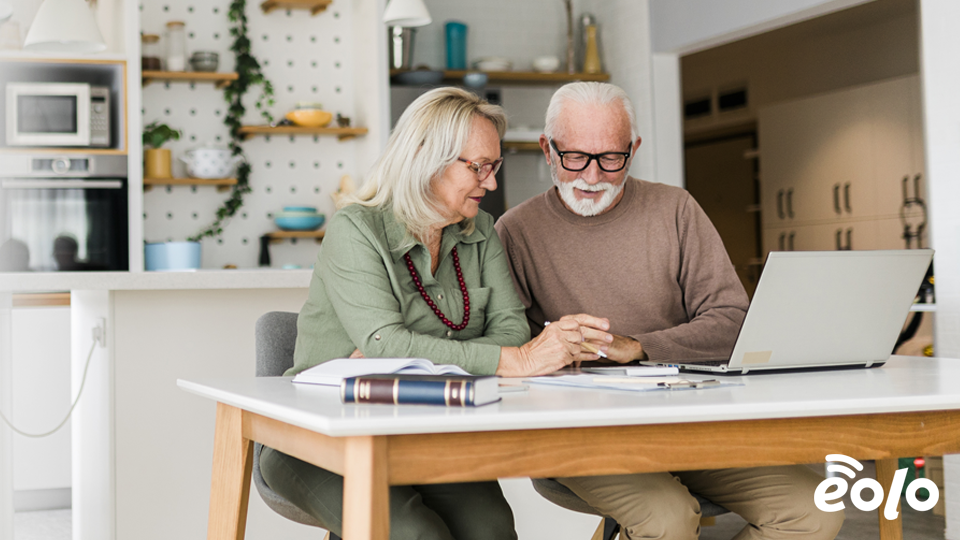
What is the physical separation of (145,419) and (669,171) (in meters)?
3.10

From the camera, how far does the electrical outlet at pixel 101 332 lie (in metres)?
2.96

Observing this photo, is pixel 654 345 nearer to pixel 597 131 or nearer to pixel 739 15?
pixel 597 131

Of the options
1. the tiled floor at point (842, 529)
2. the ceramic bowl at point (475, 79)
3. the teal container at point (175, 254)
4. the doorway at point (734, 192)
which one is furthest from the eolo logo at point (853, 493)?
the doorway at point (734, 192)

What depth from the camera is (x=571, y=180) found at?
2232 millimetres

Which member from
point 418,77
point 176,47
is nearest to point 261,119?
point 176,47

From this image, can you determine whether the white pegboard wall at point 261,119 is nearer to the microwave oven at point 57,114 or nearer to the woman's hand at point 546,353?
the microwave oven at point 57,114

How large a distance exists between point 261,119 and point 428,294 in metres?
3.34

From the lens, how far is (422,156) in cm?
188

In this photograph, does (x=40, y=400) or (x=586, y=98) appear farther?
(x=40, y=400)

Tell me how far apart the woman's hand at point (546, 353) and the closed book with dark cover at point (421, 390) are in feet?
1.41

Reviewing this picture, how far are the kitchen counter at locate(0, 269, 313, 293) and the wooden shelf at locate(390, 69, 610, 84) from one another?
2457mm

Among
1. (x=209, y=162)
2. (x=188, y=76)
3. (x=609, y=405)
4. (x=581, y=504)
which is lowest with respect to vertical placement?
(x=581, y=504)

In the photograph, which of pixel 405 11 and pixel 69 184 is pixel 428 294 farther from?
pixel 405 11

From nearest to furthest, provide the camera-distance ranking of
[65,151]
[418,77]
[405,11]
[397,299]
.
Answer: [397,299], [65,151], [405,11], [418,77]
